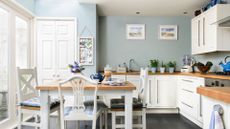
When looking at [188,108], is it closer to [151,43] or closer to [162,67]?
[162,67]

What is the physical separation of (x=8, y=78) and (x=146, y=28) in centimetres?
336

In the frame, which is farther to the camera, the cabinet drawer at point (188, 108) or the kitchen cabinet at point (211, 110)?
the cabinet drawer at point (188, 108)

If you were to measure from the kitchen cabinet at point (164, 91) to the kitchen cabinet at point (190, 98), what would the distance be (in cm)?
21

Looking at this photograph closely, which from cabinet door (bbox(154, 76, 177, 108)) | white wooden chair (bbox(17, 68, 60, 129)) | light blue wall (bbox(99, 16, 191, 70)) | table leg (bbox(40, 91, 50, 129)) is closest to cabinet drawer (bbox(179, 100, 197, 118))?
cabinet door (bbox(154, 76, 177, 108))

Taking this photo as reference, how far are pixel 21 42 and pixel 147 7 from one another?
8.93 feet

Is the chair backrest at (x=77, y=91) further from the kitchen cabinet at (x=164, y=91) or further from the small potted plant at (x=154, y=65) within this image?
the small potted plant at (x=154, y=65)

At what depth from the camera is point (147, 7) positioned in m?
4.46

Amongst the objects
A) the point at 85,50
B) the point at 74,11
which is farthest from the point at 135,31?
the point at 74,11

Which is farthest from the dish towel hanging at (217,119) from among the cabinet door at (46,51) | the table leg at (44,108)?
the cabinet door at (46,51)

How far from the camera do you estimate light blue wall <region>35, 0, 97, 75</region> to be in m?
4.39

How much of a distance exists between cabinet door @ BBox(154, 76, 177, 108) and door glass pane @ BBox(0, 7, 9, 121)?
3.00 metres

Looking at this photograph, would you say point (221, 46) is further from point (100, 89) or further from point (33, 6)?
point (33, 6)

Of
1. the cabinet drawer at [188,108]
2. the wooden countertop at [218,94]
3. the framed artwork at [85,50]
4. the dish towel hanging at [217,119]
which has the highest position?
the framed artwork at [85,50]

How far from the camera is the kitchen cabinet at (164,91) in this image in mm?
4598
